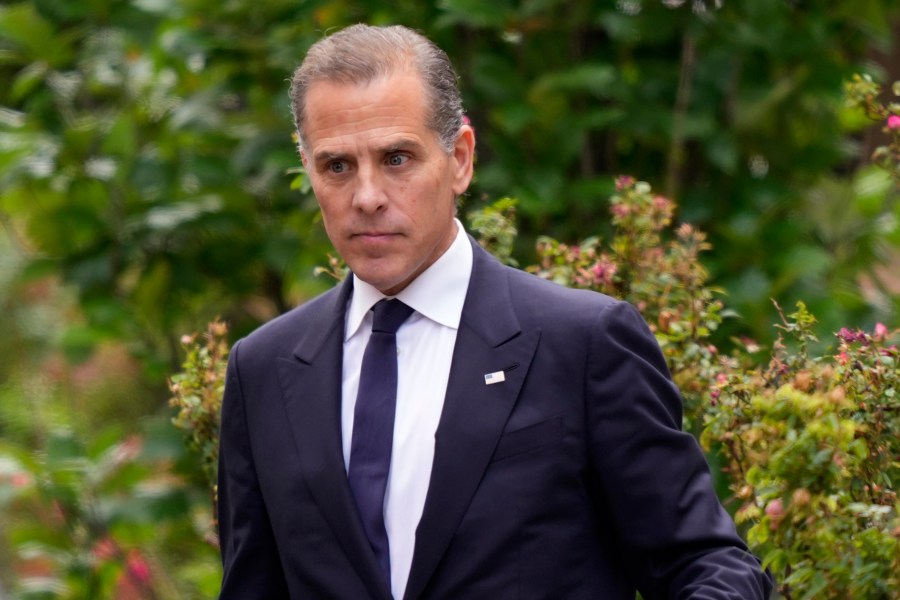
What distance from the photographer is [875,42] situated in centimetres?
510

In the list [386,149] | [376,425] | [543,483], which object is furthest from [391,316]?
[543,483]

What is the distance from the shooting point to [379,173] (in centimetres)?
240

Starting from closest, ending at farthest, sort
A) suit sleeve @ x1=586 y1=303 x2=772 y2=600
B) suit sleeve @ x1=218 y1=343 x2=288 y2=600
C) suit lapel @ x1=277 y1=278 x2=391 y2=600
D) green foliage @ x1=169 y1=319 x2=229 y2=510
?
suit sleeve @ x1=586 y1=303 x2=772 y2=600
suit lapel @ x1=277 y1=278 x2=391 y2=600
suit sleeve @ x1=218 y1=343 x2=288 y2=600
green foliage @ x1=169 y1=319 x2=229 y2=510

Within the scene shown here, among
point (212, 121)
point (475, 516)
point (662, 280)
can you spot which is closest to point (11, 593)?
point (212, 121)

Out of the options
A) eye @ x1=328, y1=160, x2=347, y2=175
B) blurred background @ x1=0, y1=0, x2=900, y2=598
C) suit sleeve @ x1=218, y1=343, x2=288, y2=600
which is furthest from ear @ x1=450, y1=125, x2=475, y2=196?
blurred background @ x1=0, y1=0, x2=900, y2=598

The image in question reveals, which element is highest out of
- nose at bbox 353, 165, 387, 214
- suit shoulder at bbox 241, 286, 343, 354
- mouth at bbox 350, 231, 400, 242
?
nose at bbox 353, 165, 387, 214

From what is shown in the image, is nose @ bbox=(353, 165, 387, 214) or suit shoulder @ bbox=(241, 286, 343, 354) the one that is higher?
nose @ bbox=(353, 165, 387, 214)

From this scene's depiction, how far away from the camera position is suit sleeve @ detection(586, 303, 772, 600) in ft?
7.36

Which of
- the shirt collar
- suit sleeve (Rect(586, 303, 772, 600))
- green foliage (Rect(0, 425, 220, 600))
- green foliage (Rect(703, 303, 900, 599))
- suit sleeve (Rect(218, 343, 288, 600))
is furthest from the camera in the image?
green foliage (Rect(0, 425, 220, 600))

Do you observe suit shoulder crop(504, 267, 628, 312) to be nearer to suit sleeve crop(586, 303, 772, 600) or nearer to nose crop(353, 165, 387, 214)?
suit sleeve crop(586, 303, 772, 600)

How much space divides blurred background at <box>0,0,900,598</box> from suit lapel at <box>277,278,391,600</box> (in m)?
1.80

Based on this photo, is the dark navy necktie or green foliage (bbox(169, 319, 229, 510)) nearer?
the dark navy necktie

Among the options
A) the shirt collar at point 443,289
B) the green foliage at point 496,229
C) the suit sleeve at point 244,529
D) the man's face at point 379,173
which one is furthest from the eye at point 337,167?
the green foliage at point 496,229

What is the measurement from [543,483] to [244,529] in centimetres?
63
